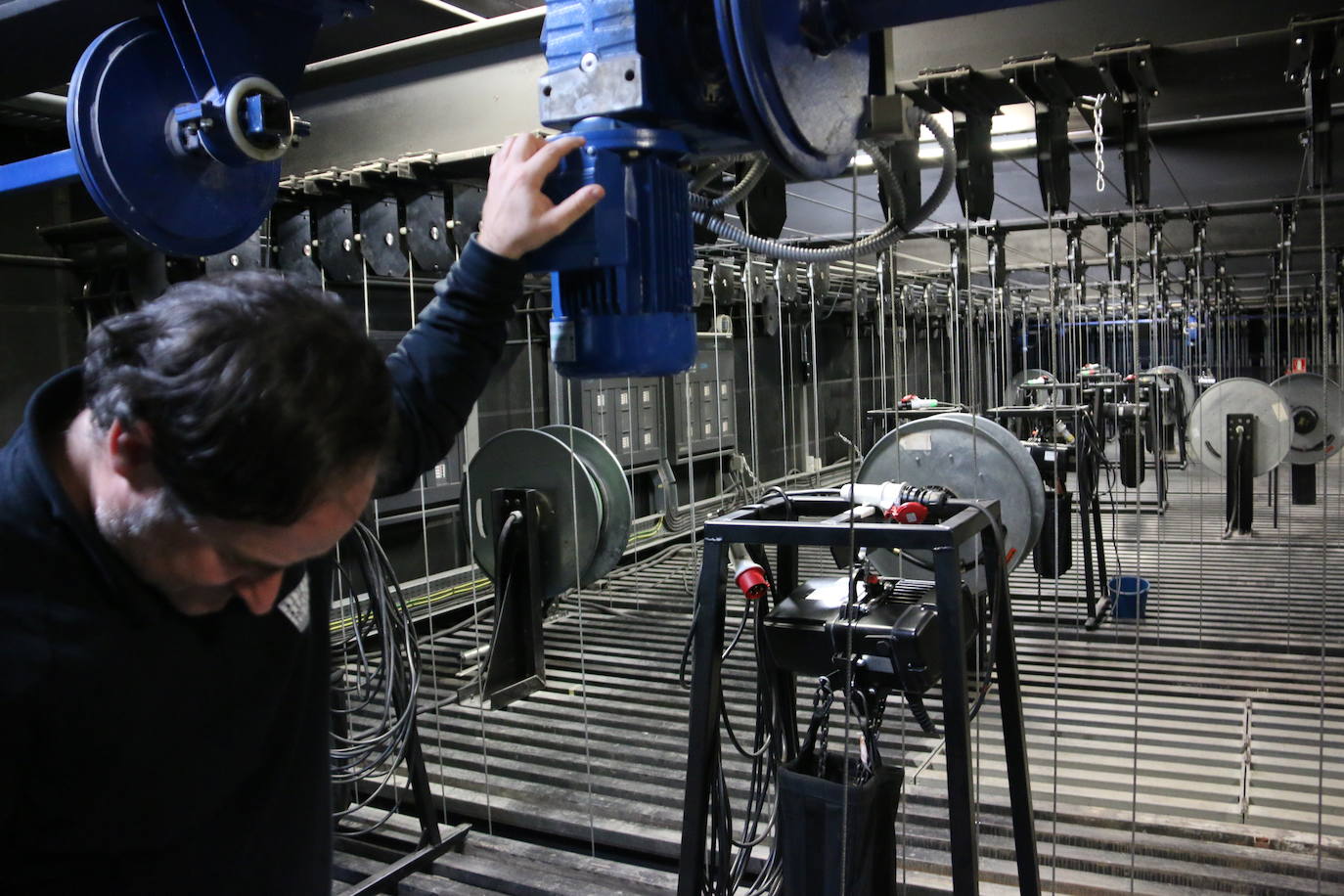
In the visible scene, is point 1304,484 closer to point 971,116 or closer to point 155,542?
point 971,116

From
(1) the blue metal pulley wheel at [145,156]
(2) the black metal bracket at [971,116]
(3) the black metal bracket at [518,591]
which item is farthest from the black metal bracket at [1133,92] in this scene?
(3) the black metal bracket at [518,591]

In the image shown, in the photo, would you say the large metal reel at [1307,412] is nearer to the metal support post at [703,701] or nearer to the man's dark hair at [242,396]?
the metal support post at [703,701]

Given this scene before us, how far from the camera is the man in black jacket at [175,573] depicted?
29.9 inches

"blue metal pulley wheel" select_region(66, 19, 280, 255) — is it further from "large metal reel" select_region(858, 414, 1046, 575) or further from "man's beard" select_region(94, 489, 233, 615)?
"large metal reel" select_region(858, 414, 1046, 575)

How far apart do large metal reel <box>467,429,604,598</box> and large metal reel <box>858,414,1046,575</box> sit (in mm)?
1306

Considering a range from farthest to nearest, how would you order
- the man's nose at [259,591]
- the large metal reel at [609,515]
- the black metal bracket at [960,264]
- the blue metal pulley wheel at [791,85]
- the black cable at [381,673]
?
1. the large metal reel at [609,515]
2. the black metal bracket at [960,264]
3. the black cable at [381,673]
4. the blue metal pulley wheel at [791,85]
5. the man's nose at [259,591]

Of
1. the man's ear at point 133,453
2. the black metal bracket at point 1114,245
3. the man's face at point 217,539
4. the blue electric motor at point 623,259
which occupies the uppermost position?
the black metal bracket at point 1114,245

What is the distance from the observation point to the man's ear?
2.52ft

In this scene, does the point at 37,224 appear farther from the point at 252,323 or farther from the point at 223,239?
the point at 252,323

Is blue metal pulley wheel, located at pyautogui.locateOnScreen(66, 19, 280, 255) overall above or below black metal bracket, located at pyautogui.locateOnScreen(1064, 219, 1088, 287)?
below

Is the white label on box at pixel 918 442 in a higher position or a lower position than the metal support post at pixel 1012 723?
higher

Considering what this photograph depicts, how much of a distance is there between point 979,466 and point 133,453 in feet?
12.6

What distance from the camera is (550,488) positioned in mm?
4816

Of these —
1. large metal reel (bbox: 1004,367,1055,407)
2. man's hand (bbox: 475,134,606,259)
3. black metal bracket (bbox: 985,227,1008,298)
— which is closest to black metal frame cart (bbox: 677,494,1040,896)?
man's hand (bbox: 475,134,606,259)
